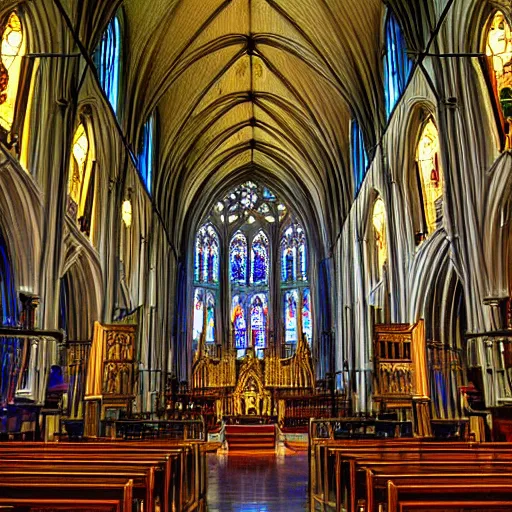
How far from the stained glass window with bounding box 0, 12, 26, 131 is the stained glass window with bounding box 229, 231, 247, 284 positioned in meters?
26.9

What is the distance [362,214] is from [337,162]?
4471mm

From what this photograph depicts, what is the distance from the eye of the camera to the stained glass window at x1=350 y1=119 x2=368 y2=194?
24000mm

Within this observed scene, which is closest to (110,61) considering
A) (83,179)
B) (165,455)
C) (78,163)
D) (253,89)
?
(78,163)

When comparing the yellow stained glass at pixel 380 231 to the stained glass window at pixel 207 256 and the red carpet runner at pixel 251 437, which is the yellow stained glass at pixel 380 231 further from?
the stained glass window at pixel 207 256

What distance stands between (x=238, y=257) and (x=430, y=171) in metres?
23.4

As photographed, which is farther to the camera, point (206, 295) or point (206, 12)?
point (206, 295)

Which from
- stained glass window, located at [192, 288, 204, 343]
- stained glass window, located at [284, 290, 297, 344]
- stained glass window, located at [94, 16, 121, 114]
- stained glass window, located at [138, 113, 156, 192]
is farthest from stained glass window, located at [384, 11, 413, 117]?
stained glass window, located at [192, 288, 204, 343]

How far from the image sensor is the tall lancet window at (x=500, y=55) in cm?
1266

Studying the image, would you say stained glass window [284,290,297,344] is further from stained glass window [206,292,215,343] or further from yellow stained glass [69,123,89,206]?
yellow stained glass [69,123,89,206]

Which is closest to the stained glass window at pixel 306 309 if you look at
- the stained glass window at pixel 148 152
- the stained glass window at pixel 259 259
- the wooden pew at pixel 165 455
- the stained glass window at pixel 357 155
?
the stained glass window at pixel 259 259

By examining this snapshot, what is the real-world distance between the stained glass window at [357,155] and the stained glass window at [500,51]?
401 inches

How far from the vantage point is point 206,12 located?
22.2 metres

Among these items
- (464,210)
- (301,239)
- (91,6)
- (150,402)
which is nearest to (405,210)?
(464,210)

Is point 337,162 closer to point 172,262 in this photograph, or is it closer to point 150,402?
point 172,262
